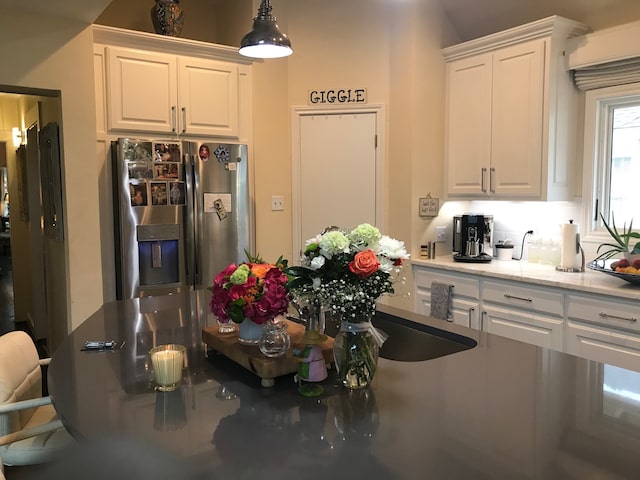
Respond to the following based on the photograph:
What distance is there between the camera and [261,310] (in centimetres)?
158

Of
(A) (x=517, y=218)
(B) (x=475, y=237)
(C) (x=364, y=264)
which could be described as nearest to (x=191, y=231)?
(B) (x=475, y=237)

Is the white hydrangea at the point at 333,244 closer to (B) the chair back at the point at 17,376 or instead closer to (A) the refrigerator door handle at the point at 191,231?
(B) the chair back at the point at 17,376

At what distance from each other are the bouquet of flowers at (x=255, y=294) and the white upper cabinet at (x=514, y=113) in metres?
2.49

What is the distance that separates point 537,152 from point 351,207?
1430 millimetres

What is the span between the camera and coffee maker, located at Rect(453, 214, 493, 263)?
388 cm

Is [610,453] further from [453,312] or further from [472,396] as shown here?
[453,312]

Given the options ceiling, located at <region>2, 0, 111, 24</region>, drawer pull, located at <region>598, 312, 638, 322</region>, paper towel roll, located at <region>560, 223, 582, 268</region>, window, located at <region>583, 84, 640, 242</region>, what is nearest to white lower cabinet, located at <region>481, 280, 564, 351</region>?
drawer pull, located at <region>598, 312, 638, 322</region>

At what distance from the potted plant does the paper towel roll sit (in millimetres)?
122

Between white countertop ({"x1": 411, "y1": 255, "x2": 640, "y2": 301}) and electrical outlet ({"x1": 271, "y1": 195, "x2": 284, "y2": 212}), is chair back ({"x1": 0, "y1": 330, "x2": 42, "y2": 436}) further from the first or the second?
white countertop ({"x1": 411, "y1": 255, "x2": 640, "y2": 301})

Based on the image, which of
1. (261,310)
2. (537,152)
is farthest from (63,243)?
(537,152)

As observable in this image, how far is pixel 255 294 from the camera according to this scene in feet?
5.23

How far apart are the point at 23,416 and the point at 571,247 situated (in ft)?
10.0

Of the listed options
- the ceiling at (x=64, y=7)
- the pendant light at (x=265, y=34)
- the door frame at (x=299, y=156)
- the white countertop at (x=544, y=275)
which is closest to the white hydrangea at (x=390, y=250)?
the pendant light at (x=265, y=34)

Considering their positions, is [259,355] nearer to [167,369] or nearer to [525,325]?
[167,369]
